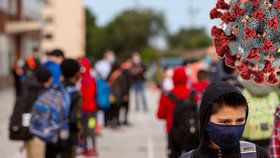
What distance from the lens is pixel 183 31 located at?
A: 4958 inches

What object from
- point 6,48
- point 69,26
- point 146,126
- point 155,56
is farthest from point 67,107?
point 69,26

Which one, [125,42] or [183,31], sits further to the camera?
[183,31]

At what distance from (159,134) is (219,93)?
40.7 feet

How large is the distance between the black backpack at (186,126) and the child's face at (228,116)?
4.46m

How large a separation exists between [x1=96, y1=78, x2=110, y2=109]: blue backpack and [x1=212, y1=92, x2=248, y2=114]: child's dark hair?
1157 cm

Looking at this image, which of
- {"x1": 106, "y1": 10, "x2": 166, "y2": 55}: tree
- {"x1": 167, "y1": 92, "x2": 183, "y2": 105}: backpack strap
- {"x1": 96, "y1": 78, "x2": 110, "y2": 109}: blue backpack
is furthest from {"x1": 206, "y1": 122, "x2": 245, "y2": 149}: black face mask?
{"x1": 106, "y1": 10, "x2": 166, "y2": 55}: tree

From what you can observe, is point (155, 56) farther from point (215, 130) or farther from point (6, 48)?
point (215, 130)

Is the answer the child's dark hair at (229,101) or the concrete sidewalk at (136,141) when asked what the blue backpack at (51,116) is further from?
the concrete sidewalk at (136,141)

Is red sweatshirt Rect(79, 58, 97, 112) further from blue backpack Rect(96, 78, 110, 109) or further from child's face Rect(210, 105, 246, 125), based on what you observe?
child's face Rect(210, 105, 246, 125)

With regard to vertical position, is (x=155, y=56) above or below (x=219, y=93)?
above

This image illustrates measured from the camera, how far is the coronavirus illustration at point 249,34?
12.5 feet

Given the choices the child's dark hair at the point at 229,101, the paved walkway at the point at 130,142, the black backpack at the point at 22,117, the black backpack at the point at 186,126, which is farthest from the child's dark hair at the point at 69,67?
the child's dark hair at the point at 229,101

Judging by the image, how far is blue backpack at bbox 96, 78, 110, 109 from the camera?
49.2ft

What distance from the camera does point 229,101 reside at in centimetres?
339
